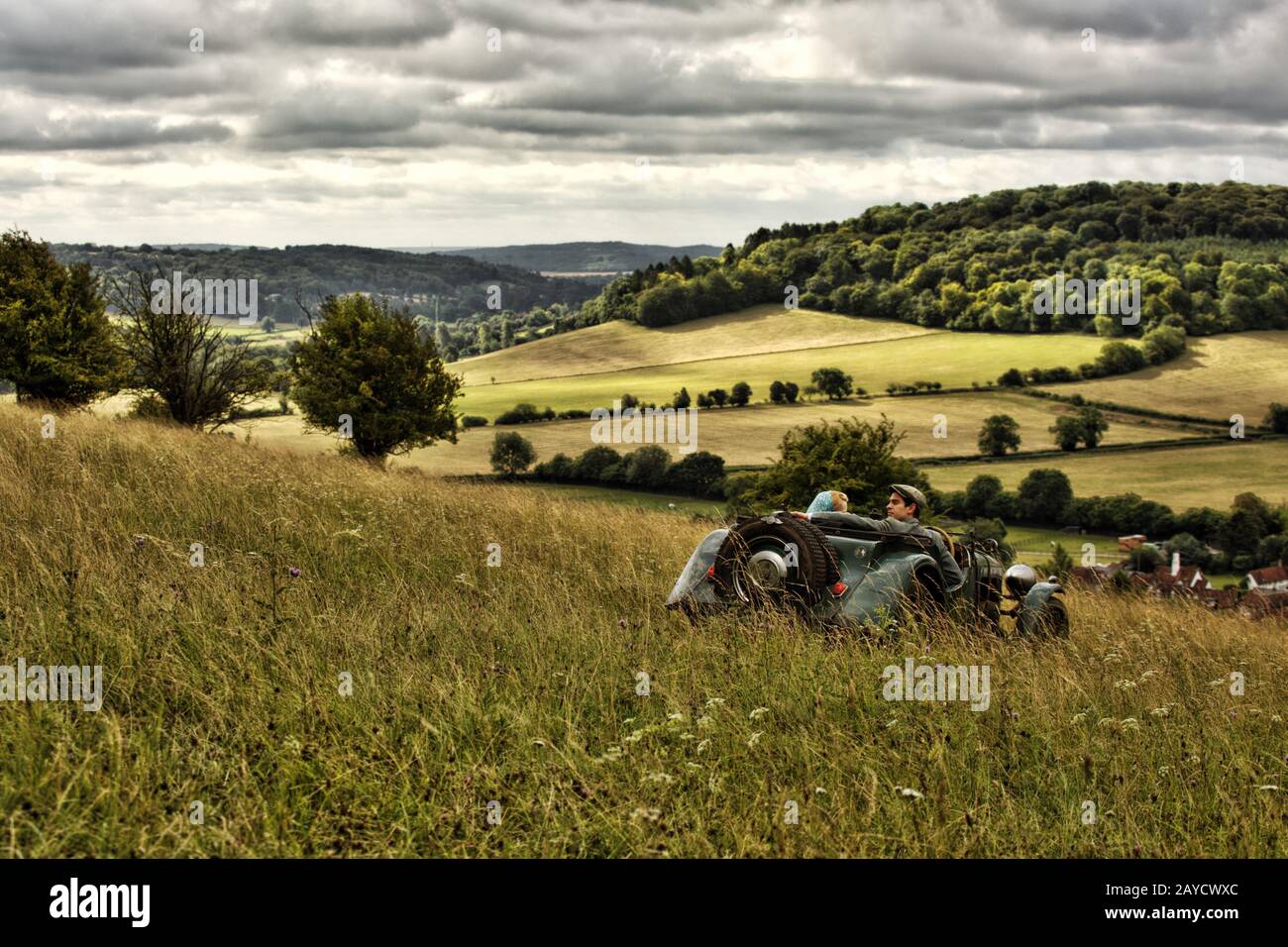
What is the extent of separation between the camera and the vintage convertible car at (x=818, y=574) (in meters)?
8.38

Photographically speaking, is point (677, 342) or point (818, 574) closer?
point (818, 574)

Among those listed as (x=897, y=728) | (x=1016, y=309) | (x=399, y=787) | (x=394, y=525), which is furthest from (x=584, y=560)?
(x=1016, y=309)

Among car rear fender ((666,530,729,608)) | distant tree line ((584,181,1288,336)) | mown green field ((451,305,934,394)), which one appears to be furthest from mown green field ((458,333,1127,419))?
car rear fender ((666,530,729,608))

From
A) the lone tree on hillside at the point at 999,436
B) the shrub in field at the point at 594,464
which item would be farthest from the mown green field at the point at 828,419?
the shrub in field at the point at 594,464

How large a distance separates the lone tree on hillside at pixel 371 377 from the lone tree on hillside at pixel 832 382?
63381 mm

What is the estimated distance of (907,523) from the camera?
9.02m

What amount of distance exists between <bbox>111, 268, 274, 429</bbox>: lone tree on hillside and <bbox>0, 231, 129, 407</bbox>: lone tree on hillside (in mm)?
626

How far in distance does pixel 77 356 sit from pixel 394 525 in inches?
867

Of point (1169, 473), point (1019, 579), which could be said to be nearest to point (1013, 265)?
point (1169, 473)

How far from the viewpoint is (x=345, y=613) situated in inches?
298

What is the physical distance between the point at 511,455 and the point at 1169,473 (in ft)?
150

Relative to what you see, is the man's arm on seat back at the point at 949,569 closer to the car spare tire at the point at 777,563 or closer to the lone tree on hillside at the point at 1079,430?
the car spare tire at the point at 777,563

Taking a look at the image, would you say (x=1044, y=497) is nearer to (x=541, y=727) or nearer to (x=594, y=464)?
(x=594, y=464)
